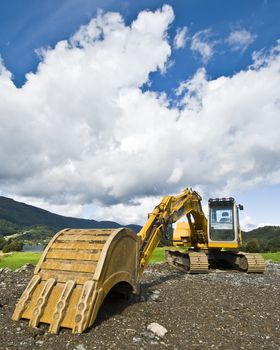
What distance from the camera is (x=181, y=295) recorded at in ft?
37.1

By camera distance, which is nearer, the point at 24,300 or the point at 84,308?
the point at 84,308

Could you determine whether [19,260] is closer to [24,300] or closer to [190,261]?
[190,261]

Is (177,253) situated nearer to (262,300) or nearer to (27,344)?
(262,300)

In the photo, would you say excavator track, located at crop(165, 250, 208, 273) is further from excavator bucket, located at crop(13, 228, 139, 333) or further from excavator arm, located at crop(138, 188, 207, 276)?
excavator bucket, located at crop(13, 228, 139, 333)

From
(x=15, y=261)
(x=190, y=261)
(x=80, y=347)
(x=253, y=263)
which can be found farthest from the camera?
(x=15, y=261)

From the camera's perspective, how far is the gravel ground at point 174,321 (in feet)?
23.6

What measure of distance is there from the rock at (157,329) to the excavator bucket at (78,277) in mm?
1251

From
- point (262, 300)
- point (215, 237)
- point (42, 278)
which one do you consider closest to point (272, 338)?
point (262, 300)

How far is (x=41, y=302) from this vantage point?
312 inches

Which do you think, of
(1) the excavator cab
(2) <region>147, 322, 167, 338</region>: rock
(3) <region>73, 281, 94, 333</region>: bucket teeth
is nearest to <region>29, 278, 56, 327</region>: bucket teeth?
(3) <region>73, 281, 94, 333</region>: bucket teeth

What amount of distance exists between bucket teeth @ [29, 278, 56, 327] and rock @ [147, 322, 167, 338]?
94.8 inches

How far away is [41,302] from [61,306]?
1.99ft

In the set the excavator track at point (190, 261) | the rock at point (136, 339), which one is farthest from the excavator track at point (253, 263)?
the rock at point (136, 339)

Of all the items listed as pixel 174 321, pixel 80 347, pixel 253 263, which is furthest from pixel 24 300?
pixel 253 263
